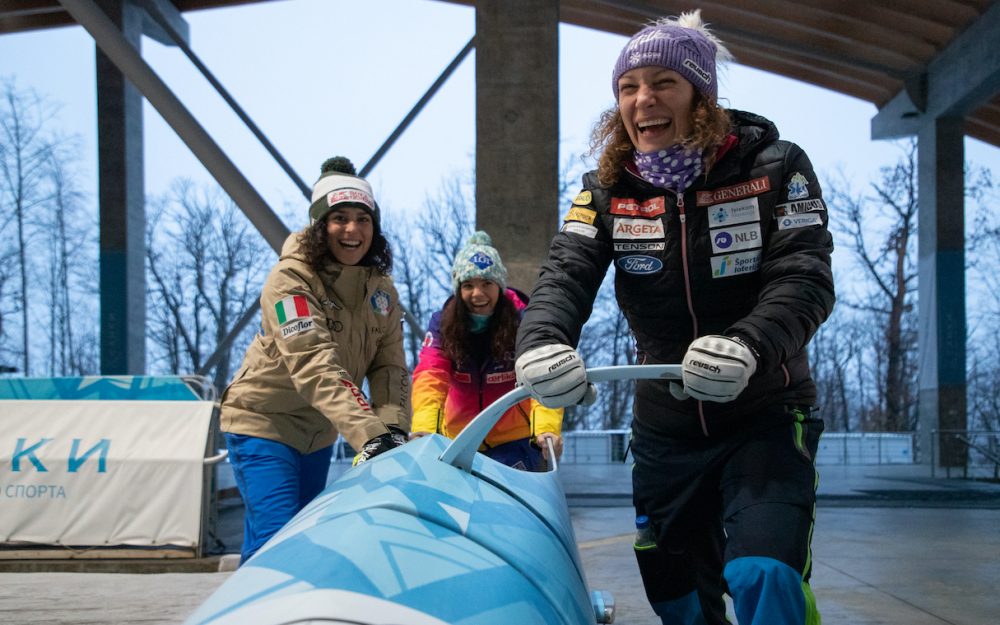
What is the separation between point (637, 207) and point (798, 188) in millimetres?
377

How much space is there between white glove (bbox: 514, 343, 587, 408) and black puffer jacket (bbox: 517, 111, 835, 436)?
0.17 meters

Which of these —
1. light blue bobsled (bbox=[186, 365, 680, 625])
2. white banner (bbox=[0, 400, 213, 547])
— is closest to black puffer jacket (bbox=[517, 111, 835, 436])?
light blue bobsled (bbox=[186, 365, 680, 625])

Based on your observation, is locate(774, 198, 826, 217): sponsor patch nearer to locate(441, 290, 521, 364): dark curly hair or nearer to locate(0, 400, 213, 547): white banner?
locate(441, 290, 521, 364): dark curly hair

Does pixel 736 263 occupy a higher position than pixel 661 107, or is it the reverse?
pixel 661 107

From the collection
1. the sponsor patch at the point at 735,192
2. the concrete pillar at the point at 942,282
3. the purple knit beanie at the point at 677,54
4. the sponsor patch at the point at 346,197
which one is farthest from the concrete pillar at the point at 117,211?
the sponsor patch at the point at 735,192

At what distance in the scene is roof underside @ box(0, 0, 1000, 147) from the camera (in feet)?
49.8

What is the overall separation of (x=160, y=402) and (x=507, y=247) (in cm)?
336

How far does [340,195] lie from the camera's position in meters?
3.58

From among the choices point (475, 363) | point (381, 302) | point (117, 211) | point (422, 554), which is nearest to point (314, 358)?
point (381, 302)

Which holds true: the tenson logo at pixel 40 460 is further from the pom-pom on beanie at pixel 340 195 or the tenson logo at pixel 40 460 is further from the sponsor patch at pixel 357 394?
the sponsor patch at pixel 357 394

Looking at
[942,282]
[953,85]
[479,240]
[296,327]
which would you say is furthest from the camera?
[942,282]

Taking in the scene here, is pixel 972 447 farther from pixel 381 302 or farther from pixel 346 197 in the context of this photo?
pixel 346 197

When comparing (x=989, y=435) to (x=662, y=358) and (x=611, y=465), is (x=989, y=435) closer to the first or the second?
(x=611, y=465)

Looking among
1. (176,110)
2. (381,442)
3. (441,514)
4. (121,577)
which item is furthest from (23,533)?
(441,514)
